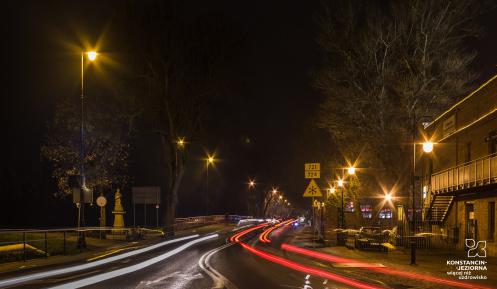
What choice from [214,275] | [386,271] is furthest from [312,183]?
[214,275]

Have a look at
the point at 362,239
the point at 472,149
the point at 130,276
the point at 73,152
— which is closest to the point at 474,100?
the point at 472,149

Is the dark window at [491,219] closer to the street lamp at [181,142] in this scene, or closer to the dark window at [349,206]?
the street lamp at [181,142]

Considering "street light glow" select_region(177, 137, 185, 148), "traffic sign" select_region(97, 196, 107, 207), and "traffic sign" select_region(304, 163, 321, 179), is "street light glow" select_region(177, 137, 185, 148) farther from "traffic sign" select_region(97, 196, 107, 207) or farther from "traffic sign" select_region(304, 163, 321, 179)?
"traffic sign" select_region(304, 163, 321, 179)

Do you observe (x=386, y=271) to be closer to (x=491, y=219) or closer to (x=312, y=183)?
(x=312, y=183)

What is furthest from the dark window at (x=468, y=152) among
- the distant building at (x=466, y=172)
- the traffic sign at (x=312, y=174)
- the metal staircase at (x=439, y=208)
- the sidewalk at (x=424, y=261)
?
the traffic sign at (x=312, y=174)

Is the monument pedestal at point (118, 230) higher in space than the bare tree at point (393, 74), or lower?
lower

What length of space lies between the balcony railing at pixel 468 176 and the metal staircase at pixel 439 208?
116cm

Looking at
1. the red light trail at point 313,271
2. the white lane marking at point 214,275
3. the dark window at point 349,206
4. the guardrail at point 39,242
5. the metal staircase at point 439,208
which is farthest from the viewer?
the dark window at point 349,206

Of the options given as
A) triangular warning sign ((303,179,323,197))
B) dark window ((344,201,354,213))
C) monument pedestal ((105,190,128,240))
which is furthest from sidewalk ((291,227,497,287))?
dark window ((344,201,354,213))

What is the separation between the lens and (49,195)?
248 feet

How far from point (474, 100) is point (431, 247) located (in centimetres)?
848

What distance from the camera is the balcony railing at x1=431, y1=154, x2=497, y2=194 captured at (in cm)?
2378

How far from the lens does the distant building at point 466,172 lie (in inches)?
1020

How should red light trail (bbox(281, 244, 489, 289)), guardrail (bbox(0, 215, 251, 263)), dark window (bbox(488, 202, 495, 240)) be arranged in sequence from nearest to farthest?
red light trail (bbox(281, 244, 489, 289)) < guardrail (bbox(0, 215, 251, 263)) < dark window (bbox(488, 202, 495, 240))
